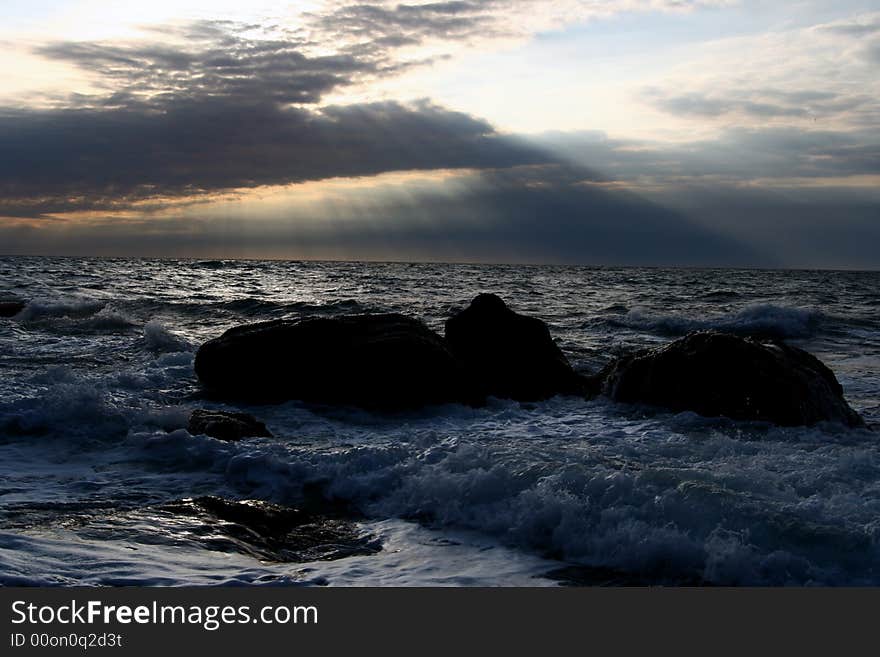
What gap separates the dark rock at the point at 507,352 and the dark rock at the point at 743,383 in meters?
1.84

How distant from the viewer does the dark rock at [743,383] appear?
878cm

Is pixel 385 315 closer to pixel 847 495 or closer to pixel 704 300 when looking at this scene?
pixel 847 495

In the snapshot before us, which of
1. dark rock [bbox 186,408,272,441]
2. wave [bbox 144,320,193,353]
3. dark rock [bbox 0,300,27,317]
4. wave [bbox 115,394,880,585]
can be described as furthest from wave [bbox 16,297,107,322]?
wave [bbox 115,394,880,585]

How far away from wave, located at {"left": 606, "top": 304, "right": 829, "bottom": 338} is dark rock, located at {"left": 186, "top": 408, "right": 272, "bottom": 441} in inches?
567

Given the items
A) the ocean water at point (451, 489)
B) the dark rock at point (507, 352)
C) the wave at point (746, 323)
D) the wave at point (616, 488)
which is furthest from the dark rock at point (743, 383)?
the wave at point (746, 323)

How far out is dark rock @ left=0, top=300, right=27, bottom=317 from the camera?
924 inches

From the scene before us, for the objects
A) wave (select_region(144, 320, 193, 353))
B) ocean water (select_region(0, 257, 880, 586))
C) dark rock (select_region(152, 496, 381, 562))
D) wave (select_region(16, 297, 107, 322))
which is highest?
wave (select_region(16, 297, 107, 322))

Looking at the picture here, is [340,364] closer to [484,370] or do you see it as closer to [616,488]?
[484,370]

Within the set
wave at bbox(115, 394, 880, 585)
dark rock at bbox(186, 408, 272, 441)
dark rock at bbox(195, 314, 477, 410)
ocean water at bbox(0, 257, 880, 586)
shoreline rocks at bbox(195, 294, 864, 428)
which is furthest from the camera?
dark rock at bbox(195, 314, 477, 410)

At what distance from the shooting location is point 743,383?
9.01 meters

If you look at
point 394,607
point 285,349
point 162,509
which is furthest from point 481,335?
point 394,607

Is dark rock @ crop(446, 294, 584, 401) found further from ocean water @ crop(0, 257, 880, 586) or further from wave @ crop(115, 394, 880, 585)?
wave @ crop(115, 394, 880, 585)

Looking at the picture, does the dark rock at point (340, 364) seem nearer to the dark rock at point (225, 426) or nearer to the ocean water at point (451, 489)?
the ocean water at point (451, 489)

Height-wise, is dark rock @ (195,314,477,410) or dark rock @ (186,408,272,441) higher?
dark rock @ (195,314,477,410)
